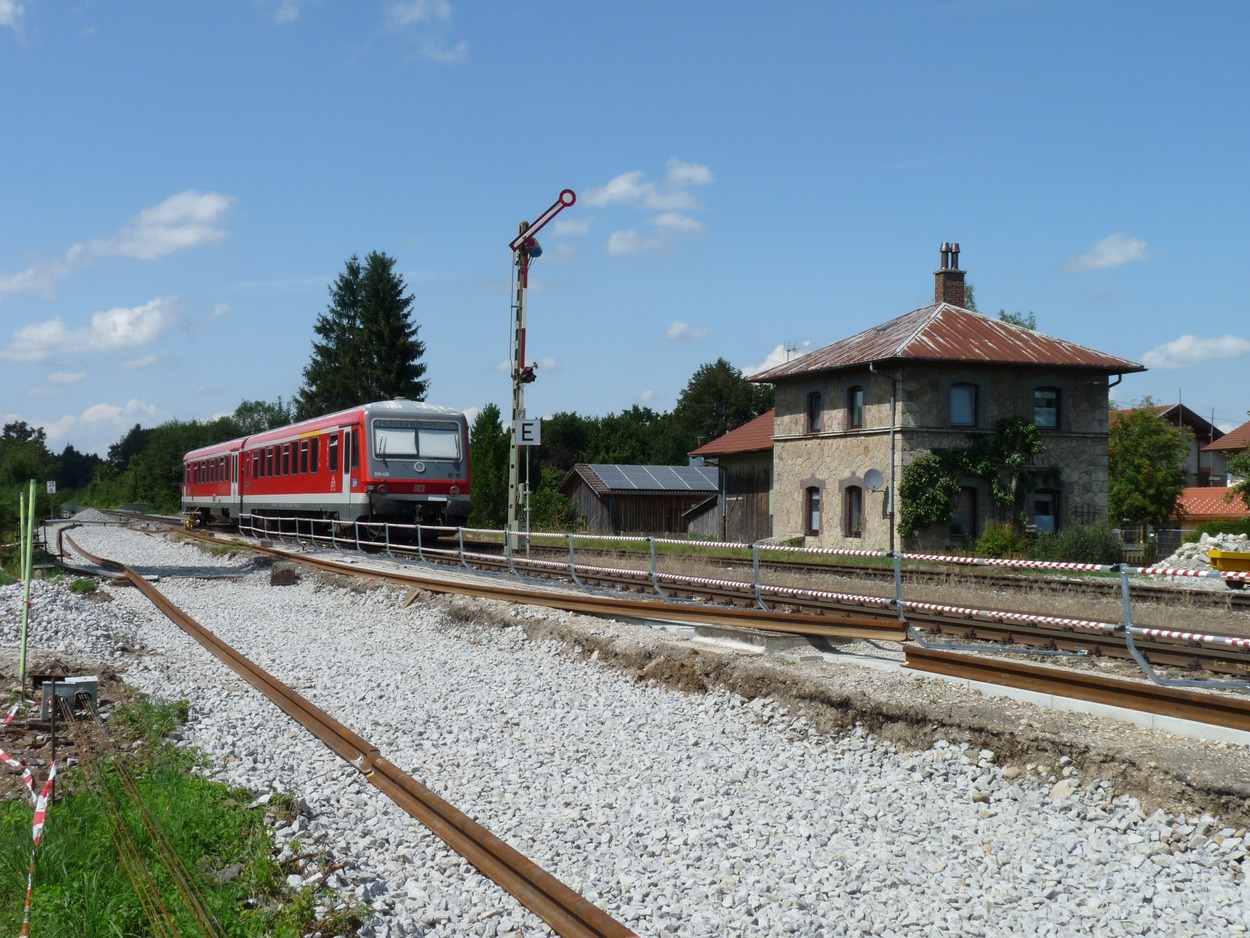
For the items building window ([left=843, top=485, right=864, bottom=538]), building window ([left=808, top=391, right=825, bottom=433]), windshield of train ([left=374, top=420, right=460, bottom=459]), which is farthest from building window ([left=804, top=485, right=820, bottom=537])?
windshield of train ([left=374, top=420, right=460, bottom=459])

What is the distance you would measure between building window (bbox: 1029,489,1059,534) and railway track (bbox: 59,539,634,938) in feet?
86.4

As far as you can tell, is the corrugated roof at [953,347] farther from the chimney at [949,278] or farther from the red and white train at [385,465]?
the red and white train at [385,465]

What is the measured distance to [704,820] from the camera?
6.41 m

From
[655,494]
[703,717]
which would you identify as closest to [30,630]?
[703,717]

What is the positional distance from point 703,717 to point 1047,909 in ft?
13.2

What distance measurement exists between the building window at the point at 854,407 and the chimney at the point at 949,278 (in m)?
6.59

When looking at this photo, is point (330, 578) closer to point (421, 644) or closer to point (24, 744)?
point (421, 644)

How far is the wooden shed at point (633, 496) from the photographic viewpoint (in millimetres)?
47500

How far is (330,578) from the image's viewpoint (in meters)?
19.8

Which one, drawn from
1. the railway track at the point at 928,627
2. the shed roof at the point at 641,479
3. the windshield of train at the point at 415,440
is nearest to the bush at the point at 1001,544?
the windshield of train at the point at 415,440

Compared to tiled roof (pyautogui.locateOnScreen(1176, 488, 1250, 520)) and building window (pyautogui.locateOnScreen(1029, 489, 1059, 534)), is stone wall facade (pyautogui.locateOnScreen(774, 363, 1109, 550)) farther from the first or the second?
tiled roof (pyautogui.locateOnScreen(1176, 488, 1250, 520))

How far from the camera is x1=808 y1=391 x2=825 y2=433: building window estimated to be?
34.3 metres

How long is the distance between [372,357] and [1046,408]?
4937 centimetres

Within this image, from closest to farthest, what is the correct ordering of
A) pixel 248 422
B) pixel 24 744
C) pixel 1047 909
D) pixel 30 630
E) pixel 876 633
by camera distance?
pixel 1047 909 → pixel 24 744 → pixel 876 633 → pixel 30 630 → pixel 248 422
